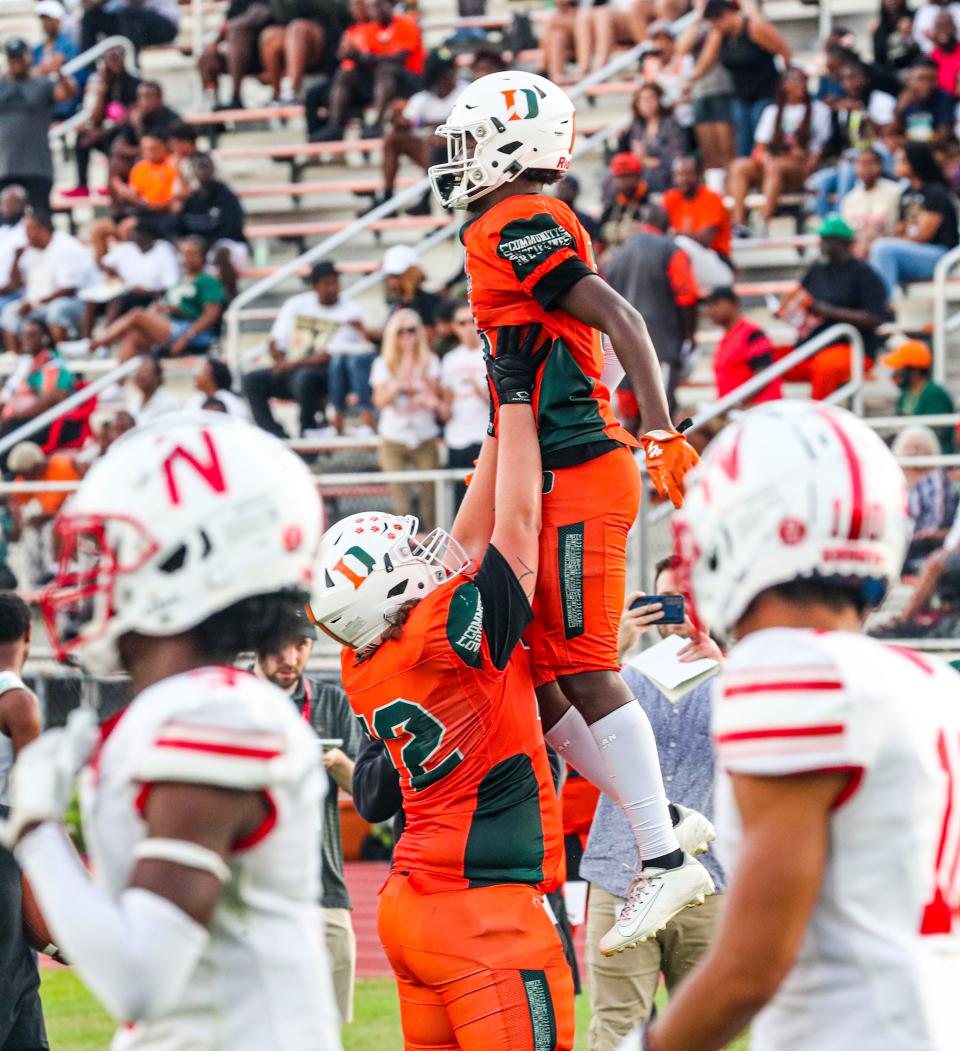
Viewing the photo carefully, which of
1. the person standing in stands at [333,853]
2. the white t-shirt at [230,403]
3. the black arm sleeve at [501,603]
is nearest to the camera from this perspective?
the black arm sleeve at [501,603]

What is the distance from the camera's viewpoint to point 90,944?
2.52 meters

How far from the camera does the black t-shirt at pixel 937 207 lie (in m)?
12.8

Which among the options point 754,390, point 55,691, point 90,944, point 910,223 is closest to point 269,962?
point 90,944

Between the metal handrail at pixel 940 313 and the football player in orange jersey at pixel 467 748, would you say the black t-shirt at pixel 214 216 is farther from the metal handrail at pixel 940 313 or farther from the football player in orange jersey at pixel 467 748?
the football player in orange jersey at pixel 467 748

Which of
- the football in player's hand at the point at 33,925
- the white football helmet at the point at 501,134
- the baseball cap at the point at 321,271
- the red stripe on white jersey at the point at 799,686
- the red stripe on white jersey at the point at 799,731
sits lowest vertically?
the football in player's hand at the point at 33,925

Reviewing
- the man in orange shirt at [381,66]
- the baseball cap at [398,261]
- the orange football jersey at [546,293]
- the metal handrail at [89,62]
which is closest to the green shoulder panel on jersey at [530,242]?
the orange football jersey at [546,293]

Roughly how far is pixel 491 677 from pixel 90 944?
2.38 metres

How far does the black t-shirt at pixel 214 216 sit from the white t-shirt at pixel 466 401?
4.41 meters

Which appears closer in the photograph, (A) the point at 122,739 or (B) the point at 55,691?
(A) the point at 122,739

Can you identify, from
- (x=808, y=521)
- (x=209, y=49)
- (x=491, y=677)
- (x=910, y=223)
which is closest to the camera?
(x=808, y=521)

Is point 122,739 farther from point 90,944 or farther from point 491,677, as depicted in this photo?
point 491,677

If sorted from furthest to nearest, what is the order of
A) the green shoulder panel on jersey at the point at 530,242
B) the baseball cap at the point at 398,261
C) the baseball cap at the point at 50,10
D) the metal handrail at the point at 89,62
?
the baseball cap at the point at 50,10 → the metal handrail at the point at 89,62 → the baseball cap at the point at 398,261 → the green shoulder panel on jersey at the point at 530,242

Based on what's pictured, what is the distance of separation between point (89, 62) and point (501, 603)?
1567 cm

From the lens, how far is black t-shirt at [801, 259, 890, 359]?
12078mm
